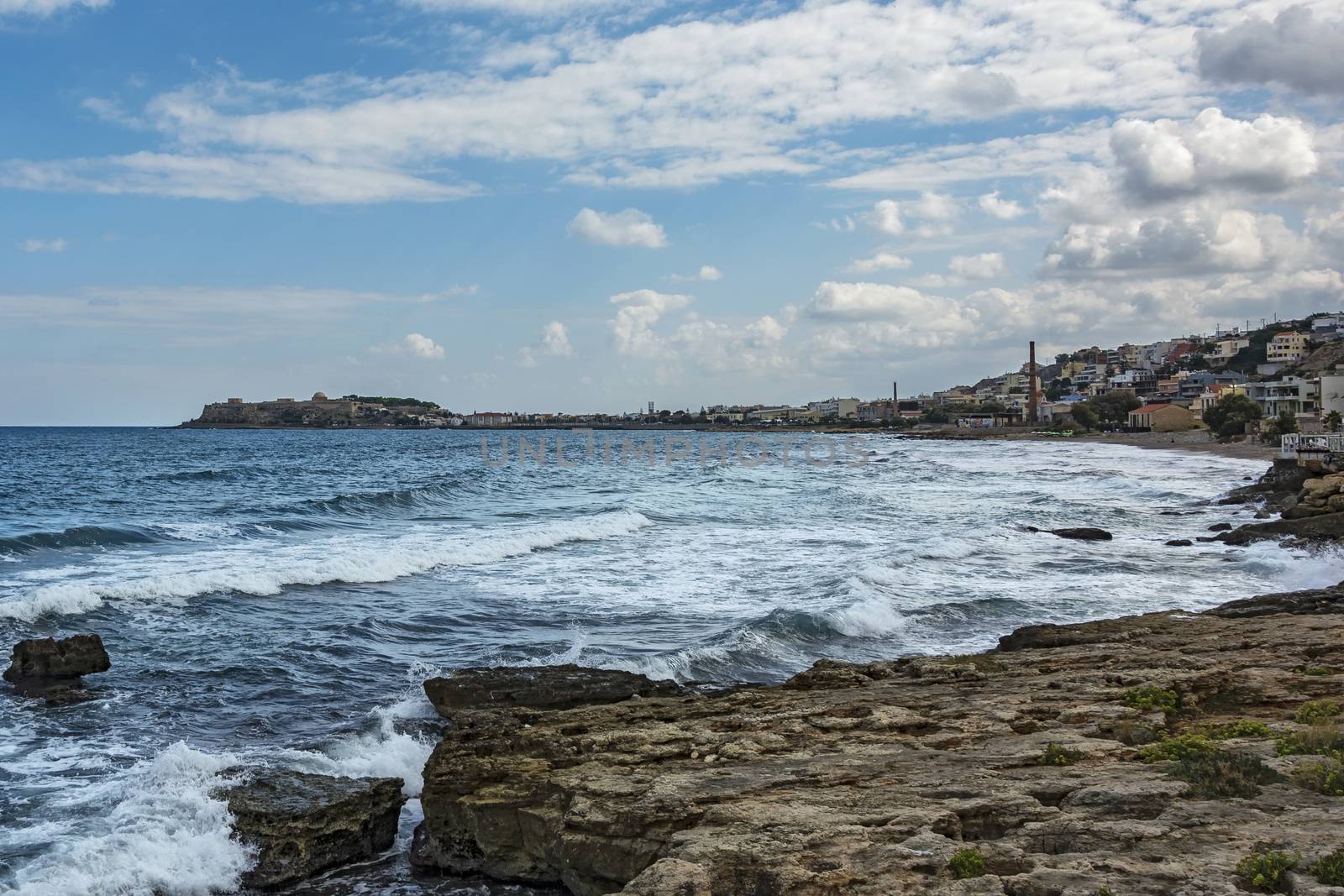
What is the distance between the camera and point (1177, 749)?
9148 millimetres

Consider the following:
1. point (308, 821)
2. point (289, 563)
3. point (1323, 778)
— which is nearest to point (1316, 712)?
point (1323, 778)

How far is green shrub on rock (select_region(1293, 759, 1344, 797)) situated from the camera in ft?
25.4

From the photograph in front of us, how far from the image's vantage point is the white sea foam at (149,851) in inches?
388

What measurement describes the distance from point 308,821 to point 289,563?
20.8 metres

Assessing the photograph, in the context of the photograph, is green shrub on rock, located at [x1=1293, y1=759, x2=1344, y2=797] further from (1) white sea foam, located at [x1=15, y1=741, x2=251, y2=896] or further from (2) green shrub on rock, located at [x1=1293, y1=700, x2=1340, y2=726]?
(1) white sea foam, located at [x1=15, y1=741, x2=251, y2=896]

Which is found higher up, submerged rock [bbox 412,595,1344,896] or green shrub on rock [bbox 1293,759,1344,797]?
green shrub on rock [bbox 1293,759,1344,797]

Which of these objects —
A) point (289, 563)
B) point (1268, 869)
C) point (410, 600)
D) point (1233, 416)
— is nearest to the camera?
point (1268, 869)

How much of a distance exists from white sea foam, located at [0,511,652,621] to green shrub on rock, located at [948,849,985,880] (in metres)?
21.9

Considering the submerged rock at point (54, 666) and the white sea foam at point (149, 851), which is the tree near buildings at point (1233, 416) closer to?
the submerged rock at point (54, 666)

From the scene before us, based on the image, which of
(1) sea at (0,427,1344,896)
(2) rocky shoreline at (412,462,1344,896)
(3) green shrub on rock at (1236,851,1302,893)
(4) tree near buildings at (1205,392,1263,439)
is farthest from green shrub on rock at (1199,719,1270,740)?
(4) tree near buildings at (1205,392,1263,439)

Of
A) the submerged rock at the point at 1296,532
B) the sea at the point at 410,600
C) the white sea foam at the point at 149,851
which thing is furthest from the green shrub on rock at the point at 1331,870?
the submerged rock at the point at 1296,532

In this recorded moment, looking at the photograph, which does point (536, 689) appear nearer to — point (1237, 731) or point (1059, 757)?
point (1059, 757)

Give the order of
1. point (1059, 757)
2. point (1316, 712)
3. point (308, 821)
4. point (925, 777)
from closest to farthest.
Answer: point (925, 777) → point (1059, 757) → point (1316, 712) → point (308, 821)

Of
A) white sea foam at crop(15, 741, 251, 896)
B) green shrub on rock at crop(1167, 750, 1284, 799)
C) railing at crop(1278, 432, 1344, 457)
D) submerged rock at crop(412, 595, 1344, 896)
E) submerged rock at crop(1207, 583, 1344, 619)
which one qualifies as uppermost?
railing at crop(1278, 432, 1344, 457)
